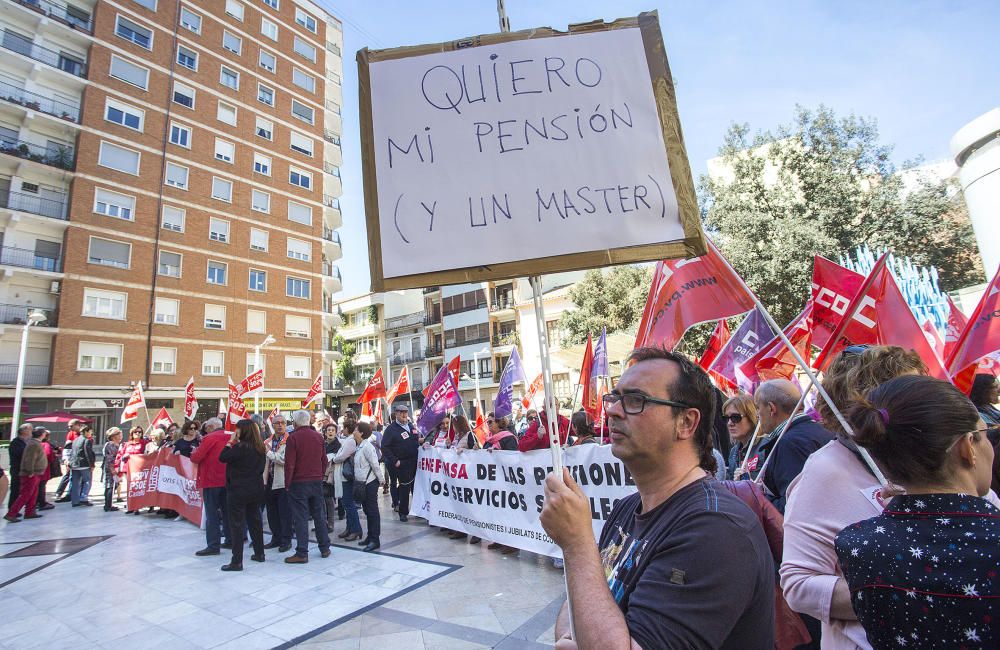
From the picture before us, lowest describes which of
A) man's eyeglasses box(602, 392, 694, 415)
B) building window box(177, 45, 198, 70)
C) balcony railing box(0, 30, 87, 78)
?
man's eyeglasses box(602, 392, 694, 415)

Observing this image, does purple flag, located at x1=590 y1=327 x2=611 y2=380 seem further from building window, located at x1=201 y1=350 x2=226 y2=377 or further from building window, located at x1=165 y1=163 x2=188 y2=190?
building window, located at x1=165 y1=163 x2=188 y2=190

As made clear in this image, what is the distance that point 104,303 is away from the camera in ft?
90.4

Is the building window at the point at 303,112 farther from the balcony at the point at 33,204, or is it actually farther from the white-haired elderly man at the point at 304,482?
the white-haired elderly man at the point at 304,482

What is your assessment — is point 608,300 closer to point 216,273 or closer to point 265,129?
point 216,273

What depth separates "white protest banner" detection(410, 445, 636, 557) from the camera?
19.2 ft

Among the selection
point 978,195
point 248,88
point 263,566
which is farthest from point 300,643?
point 248,88

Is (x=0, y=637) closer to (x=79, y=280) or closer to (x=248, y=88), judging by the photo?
(x=79, y=280)

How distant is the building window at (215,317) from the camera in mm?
31047

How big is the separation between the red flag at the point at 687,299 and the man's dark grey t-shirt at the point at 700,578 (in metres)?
2.82

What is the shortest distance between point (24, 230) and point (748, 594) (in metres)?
34.9

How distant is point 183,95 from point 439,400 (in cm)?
3146

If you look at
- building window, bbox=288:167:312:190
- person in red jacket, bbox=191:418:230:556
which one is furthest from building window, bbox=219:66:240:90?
person in red jacket, bbox=191:418:230:556

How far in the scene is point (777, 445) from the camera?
279cm

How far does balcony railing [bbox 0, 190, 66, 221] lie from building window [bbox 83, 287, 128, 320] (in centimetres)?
400
